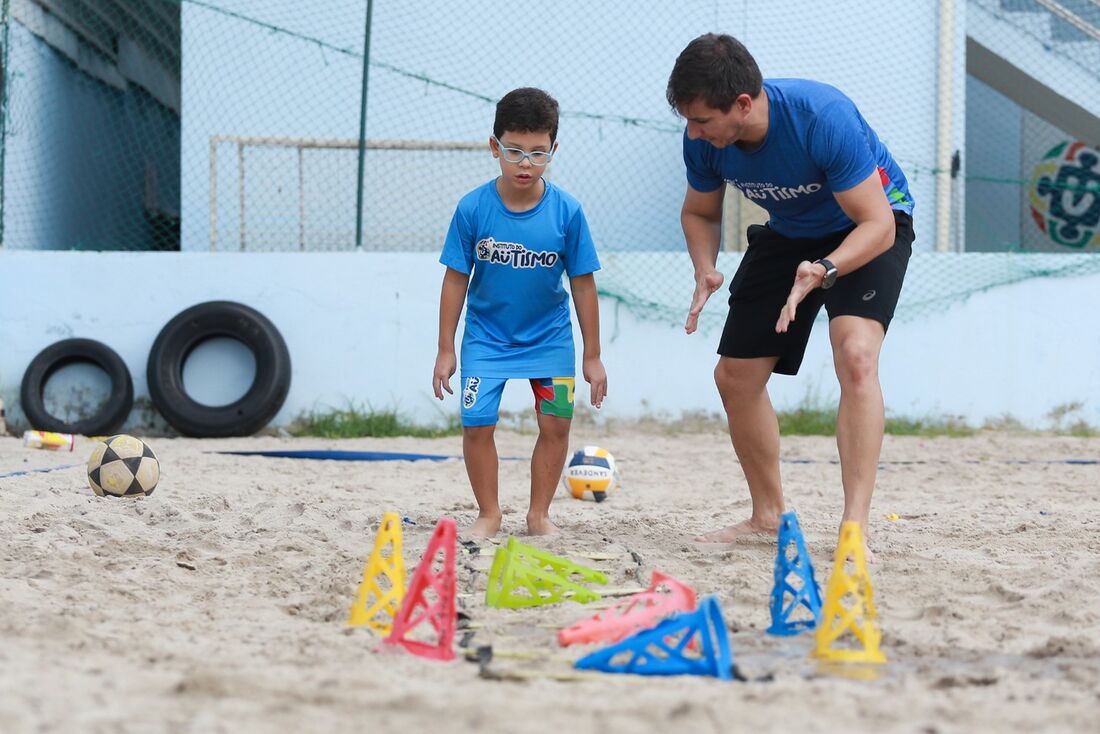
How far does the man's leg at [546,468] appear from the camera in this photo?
4.18m

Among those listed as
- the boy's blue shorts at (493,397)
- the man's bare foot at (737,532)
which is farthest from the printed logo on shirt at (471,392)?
the man's bare foot at (737,532)

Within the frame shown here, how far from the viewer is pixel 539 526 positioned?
417 cm

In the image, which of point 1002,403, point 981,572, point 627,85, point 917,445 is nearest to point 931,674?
point 981,572

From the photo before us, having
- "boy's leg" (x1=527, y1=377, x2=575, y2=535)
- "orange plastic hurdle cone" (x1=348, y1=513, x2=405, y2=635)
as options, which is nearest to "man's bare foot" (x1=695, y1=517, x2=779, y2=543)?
"boy's leg" (x1=527, y1=377, x2=575, y2=535)

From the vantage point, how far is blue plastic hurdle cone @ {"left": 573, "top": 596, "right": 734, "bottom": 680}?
2311mm

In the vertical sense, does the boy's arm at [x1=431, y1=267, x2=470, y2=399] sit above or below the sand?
above

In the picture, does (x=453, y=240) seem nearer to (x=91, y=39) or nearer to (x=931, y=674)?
(x=931, y=674)

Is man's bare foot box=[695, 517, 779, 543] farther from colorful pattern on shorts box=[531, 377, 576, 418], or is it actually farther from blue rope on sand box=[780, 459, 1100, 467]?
blue rope on sand box=[780, 459, 1100, 467]

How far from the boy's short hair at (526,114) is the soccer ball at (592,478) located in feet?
5.80

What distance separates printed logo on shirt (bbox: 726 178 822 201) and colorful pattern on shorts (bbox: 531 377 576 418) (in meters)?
0.88

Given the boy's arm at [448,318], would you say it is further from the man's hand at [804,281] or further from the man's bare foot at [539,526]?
the man's hand at [804,281]

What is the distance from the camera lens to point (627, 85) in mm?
9359

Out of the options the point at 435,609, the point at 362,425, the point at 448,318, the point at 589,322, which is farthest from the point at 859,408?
the point at 362,425

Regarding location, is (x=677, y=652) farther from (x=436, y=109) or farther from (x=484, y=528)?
(x=436, y=109)
